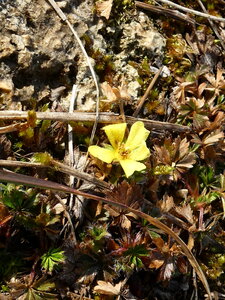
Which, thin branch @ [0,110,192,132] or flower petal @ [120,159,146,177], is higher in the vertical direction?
thin branch @ [0,110,192,132]

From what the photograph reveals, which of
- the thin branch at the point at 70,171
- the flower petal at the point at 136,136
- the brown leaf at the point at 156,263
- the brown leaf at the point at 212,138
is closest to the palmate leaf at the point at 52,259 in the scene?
the thin branch at the point at 70,171

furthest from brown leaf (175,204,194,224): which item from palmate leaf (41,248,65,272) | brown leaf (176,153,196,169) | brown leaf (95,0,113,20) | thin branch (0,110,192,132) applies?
brown leaf (95,0,113,20)

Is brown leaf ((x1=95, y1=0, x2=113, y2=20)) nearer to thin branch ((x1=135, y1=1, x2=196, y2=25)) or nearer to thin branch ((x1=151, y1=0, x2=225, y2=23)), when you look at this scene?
thin branch ((x1=135, y1=1, x2=196, y2=25))

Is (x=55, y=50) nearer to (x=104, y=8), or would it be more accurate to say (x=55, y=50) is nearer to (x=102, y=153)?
(x=104, y=8)

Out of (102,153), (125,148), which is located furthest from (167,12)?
(102,153)

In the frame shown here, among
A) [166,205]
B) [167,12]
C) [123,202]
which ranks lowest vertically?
[166,205]

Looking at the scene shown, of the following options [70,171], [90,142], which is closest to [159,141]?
[90,142]

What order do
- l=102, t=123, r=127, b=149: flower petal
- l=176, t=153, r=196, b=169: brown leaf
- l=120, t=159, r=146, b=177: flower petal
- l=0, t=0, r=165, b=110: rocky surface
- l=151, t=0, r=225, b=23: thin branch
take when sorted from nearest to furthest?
l=120, t=159, r=146, b=177: flower petal → l=102, t=123, r=127, b=149: flower petal → l=0, t=0, r=165, b=110: rocky surface → l=176, t=153, r=196, b=169: brown leaf → l=151, t=0, r=225, b=23: thin branch

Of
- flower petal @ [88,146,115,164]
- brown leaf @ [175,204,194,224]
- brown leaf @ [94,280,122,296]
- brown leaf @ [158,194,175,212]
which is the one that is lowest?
brown leaf @ [94,280,122,296]

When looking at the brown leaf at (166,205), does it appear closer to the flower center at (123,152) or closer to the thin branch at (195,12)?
the flower center at (123,152)
